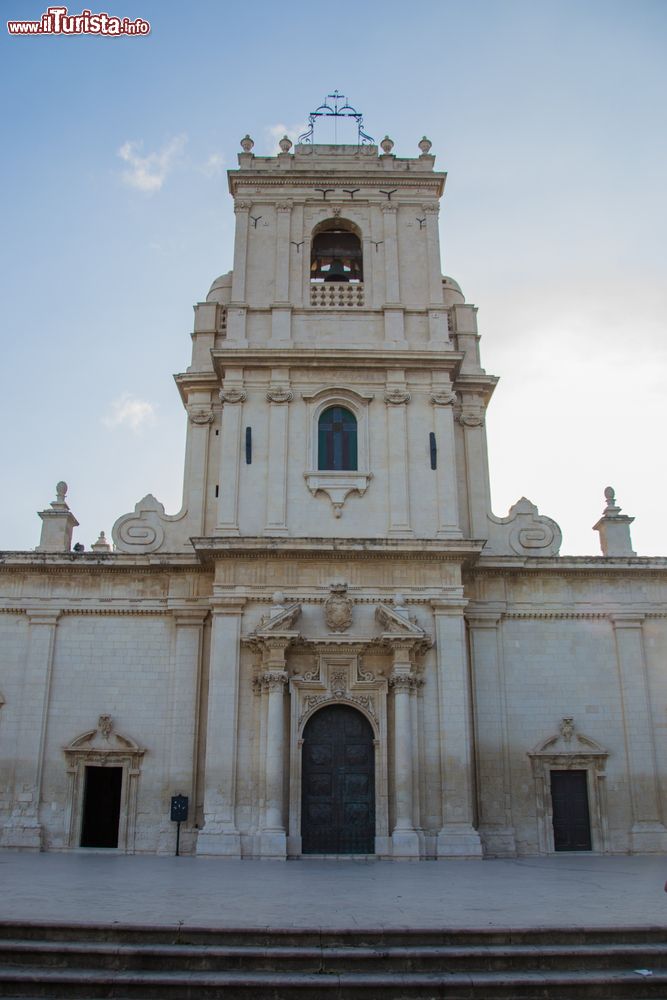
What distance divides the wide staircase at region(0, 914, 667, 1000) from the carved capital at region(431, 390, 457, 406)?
17.2 meters

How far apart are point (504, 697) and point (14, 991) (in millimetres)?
17510

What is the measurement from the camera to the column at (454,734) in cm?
2141

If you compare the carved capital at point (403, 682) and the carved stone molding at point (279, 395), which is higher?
the carved stone molding at point (279, 395)

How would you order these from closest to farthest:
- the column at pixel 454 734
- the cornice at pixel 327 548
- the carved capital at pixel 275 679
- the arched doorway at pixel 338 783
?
the column at pixel 454 734 < the arched doorway at pixel 338 783 < the carved capital at pixel 275 679 < the cornice at pixel 327 548

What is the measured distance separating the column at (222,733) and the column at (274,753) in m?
0.79

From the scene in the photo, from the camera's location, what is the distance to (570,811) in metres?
23.8

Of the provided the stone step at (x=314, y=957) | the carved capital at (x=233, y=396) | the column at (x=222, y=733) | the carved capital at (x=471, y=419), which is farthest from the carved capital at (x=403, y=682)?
the stone step at (x=314, y=957)

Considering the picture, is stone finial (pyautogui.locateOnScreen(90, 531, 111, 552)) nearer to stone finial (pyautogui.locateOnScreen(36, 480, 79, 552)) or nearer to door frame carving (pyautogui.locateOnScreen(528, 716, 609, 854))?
stone finial (pyautogui.locateOnScreen(36, 480, 79, 552))

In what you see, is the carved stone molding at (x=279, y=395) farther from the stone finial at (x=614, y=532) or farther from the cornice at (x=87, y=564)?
the stone finial at (x=614, y=532)

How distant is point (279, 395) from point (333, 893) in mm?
14925

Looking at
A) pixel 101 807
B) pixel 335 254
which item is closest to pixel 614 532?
pixel 335 254

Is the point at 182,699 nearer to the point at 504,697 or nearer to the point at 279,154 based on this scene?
the point at 504,697

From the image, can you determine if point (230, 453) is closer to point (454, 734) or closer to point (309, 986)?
point (454, 734)

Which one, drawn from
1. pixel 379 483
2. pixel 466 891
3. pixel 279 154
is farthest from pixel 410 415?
pixel 466 891
